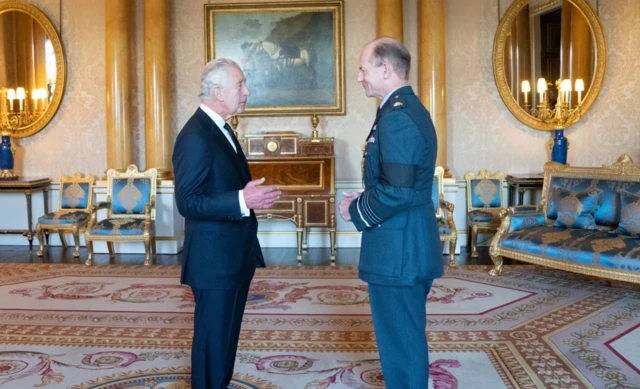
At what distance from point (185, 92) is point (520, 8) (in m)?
4.03

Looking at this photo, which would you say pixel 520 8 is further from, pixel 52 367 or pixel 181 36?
pixel 52 367

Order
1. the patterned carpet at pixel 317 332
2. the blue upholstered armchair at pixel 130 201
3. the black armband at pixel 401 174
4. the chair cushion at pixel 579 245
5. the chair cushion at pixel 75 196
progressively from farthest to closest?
the chair cushion at pixel 75 196, the blue upholstered armchair at pixel 130 201, the chair cushion at pixel 579 245, the patterned carpet at pixel 317 332, the black armband at pixel 401 174

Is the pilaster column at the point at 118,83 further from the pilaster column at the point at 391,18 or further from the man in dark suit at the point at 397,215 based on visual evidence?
the man in dark suit at the point at 397,215

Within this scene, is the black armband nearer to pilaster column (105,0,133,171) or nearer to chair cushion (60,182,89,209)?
pilaster column (105,0,133,171)

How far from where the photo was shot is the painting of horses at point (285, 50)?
7488 millimetres

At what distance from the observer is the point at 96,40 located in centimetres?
779

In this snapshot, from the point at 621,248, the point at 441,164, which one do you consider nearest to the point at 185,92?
the point at 441,164

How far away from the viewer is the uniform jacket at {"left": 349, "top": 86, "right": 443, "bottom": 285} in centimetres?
233

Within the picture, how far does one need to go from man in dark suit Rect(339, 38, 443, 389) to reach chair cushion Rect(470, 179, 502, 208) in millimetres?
4893

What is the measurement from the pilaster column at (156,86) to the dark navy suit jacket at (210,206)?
4943 mm

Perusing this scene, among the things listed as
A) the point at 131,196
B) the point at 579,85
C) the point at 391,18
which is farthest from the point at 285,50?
the point at 579,85

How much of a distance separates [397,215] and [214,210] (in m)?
0.70

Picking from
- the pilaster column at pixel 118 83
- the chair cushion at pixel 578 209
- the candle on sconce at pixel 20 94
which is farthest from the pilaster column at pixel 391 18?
the candle on sconce at pixel 20 94

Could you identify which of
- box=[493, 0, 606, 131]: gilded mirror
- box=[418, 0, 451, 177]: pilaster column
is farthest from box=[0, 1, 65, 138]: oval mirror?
box=[493, 0, 606, 131]: gilded mirror
